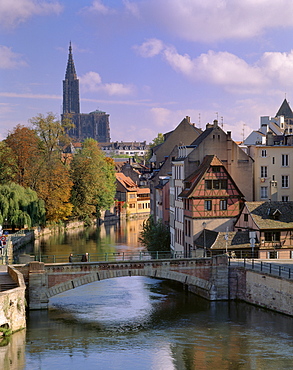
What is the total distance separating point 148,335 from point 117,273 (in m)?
6.80

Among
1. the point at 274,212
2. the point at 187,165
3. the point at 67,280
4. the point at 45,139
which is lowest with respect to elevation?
the point at 67,280

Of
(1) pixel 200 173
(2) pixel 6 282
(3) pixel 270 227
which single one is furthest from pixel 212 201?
(2) pixel 6 282

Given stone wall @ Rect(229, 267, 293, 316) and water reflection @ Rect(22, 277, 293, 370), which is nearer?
water reflection @ Rect(22, 277, 293, 370)

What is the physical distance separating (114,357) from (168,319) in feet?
25.5

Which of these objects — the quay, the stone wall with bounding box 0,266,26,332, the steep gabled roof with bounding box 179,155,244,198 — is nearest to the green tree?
the steep gabled roof with bounding box 179,155,244,198

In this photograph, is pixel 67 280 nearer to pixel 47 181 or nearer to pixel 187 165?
pixel 187 165

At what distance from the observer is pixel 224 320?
4091 centimetres

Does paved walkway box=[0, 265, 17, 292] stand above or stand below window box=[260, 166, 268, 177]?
below

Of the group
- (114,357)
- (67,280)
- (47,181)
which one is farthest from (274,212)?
(47,181)

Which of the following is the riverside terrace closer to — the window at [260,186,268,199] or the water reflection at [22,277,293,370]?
the water reflection at [22,277,293,370]

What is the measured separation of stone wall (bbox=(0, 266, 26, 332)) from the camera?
1444 inches

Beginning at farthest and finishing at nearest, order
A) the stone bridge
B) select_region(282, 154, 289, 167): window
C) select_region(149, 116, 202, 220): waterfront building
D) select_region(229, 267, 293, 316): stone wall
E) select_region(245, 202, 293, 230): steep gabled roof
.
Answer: select_region(149, 116, 202, 220): waterfront building
select_region(282, 154, 289, 167): window
select_region(245, 202, 293, 230): steep gabled roof
the stone bridge
select_region(229, 267, 293, 316): stone wall

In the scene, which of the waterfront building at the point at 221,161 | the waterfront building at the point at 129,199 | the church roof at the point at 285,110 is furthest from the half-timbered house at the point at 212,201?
the church roof at the point at 285,110

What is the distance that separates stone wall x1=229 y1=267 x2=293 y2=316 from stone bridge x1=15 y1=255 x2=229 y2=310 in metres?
0.67
